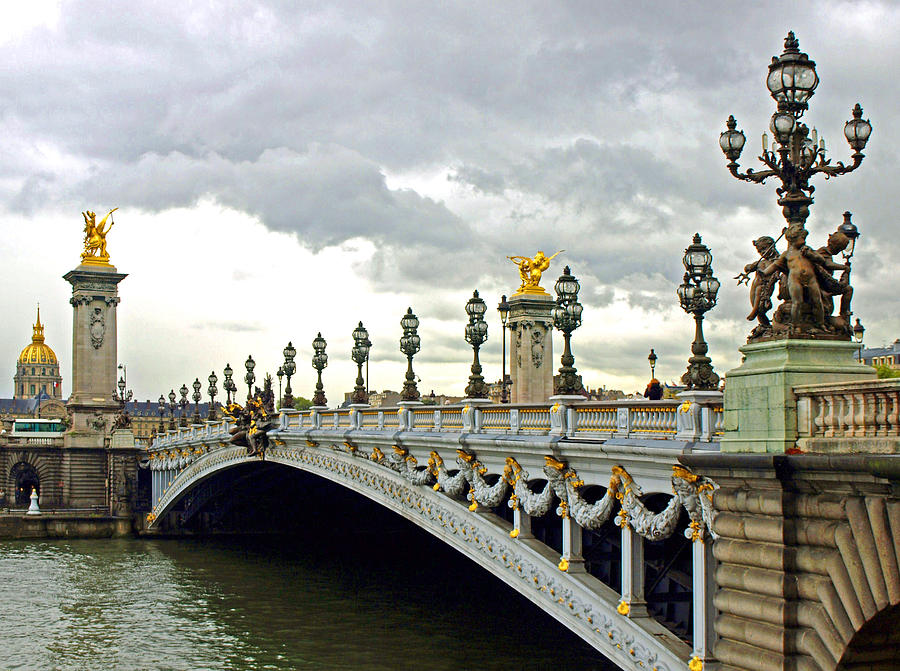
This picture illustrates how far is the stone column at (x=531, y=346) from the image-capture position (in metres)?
72.0

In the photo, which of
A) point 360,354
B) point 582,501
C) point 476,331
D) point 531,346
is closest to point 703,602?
point 582,501

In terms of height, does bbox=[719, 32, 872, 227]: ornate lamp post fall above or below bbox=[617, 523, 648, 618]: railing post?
above

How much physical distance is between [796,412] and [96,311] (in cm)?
8195

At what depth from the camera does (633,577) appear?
1834 centimetres

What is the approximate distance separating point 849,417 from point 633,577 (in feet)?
21.9

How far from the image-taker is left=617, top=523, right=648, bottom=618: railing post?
722 inches

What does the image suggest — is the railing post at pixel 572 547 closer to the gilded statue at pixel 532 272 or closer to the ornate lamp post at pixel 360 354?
the ornate lamp post at pixel 360 354

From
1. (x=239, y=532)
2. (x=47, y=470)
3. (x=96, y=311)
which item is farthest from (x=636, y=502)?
(x=96, y=311)

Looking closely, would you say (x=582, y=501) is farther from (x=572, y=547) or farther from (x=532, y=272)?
(x=532, y=272)

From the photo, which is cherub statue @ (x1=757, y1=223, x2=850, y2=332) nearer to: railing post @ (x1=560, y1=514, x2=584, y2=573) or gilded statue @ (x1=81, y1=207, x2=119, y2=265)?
railing post @ (x1=560, y1=514, x2=584, y2=573)

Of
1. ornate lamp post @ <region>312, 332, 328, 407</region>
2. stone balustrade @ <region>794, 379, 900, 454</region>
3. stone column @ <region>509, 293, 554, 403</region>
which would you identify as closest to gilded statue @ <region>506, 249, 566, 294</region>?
stone column @ <region>509, 293, 554, 403</region>

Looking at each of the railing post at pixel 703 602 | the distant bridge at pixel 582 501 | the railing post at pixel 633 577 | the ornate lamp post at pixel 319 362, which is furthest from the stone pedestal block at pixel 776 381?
the ornate lamp post at pixel 319 362

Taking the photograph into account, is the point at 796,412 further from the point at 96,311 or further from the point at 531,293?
the point at 96,311

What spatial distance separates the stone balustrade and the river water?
1578 cm
